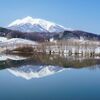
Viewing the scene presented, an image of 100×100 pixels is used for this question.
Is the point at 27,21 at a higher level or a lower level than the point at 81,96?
higher

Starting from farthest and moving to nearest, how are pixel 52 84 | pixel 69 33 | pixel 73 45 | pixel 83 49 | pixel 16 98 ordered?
pixel 69 33
pixel 73 45
pixel 83 49
pixel 52 84
pixel 16 98

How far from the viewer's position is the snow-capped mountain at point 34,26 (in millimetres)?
155938

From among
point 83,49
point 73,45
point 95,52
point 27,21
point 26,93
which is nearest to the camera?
point 26,93

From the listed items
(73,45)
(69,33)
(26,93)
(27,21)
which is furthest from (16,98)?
(27,21)

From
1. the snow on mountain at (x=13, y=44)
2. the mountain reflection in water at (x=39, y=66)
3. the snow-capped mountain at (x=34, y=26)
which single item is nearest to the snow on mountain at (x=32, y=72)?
the mountain reflection in water at (x=39, y=66)

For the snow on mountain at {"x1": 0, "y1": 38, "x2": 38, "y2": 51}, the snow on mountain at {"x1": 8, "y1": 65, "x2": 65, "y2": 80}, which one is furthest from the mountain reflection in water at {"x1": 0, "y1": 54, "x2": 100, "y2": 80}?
the snow on mountain at {"x1": 0, "y1": 38, "x2": 38, "y2": 51}

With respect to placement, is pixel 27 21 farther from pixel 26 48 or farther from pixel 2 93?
pixel 2 93

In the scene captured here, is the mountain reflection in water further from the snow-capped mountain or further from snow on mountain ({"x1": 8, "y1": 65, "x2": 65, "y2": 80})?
the snow-capped mountain

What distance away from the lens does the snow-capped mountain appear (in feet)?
512

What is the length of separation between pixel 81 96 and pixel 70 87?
1323mm

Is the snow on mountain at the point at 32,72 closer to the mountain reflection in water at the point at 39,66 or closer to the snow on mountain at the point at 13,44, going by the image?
the mountain reflection in water at the point at 39,66

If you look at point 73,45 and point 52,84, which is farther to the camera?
point 73,45

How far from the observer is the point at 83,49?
110ft

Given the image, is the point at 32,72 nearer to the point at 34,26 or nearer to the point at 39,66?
the point at 39,66
